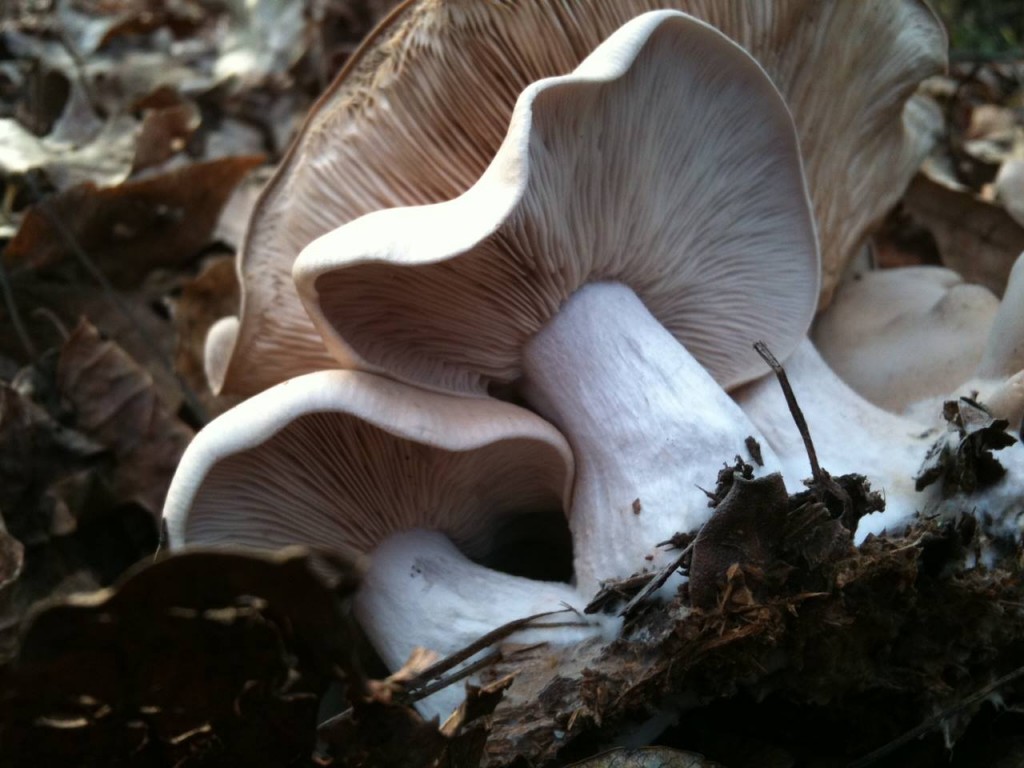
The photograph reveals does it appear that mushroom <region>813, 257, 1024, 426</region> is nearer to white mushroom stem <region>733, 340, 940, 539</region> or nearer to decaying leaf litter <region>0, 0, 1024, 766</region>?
white mushroom stem <region>733, 340, 940, 539</region>

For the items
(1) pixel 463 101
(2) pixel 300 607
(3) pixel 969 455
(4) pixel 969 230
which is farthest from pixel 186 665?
(4) pixel 969 230

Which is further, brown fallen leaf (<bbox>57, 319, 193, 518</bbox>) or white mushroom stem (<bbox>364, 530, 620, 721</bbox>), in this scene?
brown fallen leaf (<bbox>57, 319, 193, 518</bbox>)

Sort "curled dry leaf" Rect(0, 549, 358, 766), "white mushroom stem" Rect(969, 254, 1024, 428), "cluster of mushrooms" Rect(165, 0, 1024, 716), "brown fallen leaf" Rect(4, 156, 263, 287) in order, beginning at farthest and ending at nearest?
1. "brown fallen leaf" Rect(4, 156, 263, 287)
2. "white mushroom stem" Rect(969, 254, 1024, 428)
3. "cluster of mushrooms" Rect(165, 0, 1024, 716)
4. "curled dry leaf" Rect(0, 549, 358, 766)

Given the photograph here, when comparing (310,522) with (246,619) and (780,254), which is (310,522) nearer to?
(246,619)

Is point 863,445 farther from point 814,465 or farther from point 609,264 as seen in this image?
point 609,264

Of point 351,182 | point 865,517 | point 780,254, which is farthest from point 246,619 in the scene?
point 780,254

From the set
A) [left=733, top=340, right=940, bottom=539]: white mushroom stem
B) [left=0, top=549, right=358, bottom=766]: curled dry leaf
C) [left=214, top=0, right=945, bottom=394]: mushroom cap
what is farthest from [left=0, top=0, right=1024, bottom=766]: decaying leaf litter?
[left=214, top=0, right=945, bottom=394]: mushroom cap

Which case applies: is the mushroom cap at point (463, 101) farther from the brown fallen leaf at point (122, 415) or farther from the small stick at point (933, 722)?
the small stick at point (933, 722)
